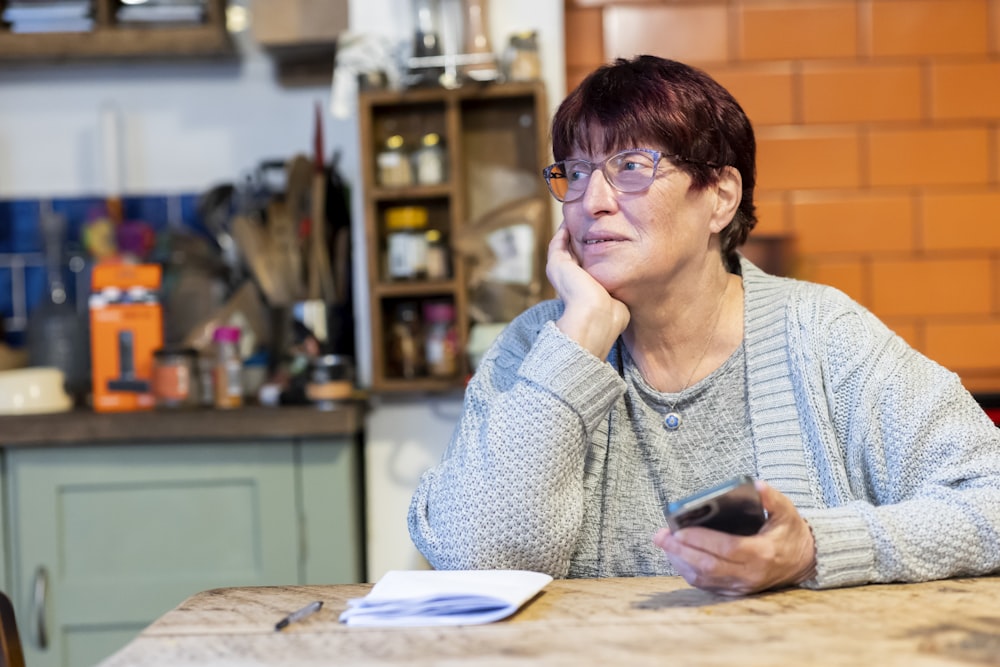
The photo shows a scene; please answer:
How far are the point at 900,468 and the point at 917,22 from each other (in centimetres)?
179

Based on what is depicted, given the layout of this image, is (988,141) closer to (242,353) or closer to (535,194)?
(535,194)

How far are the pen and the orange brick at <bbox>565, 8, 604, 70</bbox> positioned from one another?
6.45 ft

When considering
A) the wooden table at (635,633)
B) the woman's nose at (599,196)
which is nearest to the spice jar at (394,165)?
the woman's nose at (599,196)

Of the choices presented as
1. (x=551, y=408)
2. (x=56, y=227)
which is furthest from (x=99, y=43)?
A: (x=551, y=408)

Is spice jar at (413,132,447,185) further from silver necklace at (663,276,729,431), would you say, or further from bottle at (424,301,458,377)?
silver necklace at (663,276,729,431)

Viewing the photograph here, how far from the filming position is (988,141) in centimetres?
290

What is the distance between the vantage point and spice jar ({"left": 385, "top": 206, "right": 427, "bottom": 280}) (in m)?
2.63

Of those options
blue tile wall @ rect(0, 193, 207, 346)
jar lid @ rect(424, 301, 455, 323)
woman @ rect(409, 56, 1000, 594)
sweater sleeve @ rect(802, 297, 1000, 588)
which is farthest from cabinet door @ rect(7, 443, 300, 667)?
sweater sleeve @ rect(802, 297, 1000, 588)

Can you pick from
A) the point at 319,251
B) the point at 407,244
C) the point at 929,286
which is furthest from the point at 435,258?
the point at 929,286

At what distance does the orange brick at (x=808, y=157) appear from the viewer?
2.89 m

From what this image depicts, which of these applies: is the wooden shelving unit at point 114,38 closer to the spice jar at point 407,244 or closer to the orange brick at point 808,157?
the spice jar at point 407,244

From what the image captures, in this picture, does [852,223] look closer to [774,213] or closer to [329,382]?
[774,213]

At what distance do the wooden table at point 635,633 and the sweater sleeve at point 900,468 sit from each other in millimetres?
38

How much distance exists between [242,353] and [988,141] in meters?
1.94
